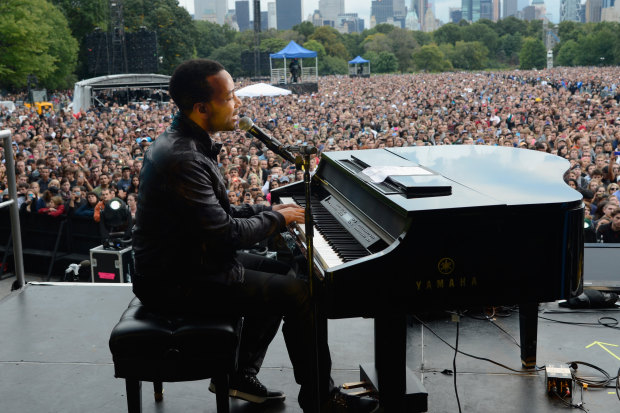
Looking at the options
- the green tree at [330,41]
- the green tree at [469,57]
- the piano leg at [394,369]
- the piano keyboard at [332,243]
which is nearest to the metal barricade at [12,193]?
the piano keyboard at [332,243]

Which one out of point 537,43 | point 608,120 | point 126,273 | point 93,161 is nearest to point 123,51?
point 93,161

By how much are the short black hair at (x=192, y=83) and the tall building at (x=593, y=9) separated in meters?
200

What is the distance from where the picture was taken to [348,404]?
288cm

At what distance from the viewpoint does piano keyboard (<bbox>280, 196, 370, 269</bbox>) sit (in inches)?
104

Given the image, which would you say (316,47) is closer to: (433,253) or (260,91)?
(260,91)

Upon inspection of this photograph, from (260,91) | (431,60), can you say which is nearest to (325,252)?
(260,91)

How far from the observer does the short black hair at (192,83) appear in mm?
2668

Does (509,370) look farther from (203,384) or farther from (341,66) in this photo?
(341,66)

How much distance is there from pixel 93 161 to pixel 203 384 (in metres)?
10.1

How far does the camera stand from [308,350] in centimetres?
274

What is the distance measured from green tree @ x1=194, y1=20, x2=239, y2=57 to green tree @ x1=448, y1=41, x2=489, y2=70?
3103 centimetres

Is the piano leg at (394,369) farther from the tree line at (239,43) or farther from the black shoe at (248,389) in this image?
the tree line at (239,43)

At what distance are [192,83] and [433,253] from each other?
1193 mm

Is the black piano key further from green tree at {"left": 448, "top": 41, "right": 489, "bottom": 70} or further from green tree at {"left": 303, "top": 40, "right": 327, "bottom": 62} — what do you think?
green tree at {"left": 448, "top": 41, "right": 489, "bottom": 70}
